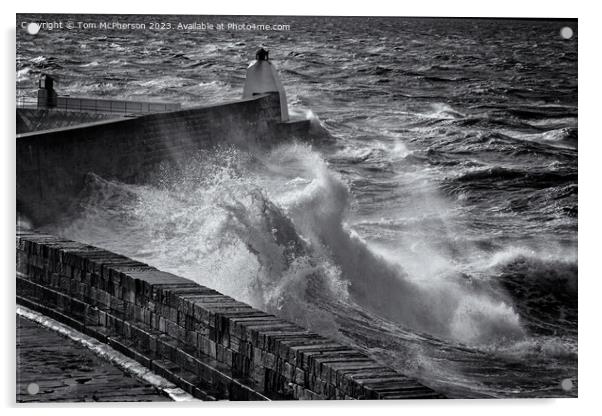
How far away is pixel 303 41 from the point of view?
8359mm

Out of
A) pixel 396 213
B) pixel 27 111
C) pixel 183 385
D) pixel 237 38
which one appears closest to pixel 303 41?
pixel 237 38

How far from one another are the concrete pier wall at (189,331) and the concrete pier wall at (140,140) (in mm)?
629

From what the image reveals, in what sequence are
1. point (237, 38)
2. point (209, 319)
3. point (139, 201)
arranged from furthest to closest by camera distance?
point (139, 201) → point (237, 38) → point (209, 319)

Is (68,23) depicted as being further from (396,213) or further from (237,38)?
(396,213)

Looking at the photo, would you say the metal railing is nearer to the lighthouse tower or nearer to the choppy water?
the choppy water

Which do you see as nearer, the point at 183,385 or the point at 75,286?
the point at 183,385

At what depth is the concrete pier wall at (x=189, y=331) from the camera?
21.8ft

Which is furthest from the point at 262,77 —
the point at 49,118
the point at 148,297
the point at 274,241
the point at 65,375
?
the point at 65,375

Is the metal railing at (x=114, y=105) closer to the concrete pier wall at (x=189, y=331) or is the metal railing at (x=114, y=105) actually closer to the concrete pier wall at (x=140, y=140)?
the concrete pier wall at (x=140, y=140)

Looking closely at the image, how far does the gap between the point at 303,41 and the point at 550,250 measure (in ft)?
6.43

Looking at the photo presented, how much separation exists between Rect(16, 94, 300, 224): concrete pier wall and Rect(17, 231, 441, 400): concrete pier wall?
63 cm

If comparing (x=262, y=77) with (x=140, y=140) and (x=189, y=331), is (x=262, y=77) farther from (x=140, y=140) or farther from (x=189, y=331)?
(x=189, y=331)

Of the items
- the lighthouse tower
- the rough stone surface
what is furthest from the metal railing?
the rough stone surface

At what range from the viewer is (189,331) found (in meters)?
7.30
